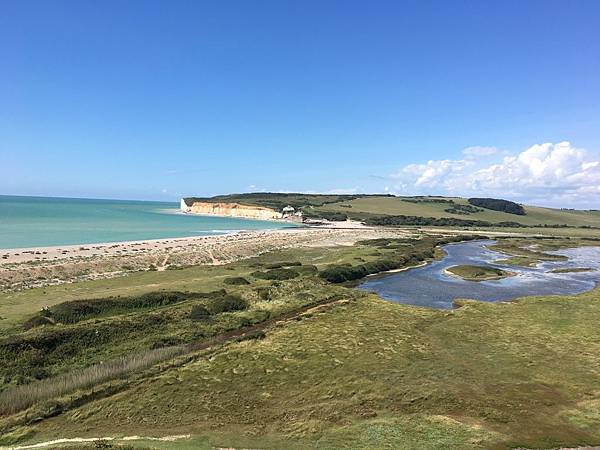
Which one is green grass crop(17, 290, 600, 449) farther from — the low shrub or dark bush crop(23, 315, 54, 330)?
dark bush crop(23, 315, 54, 330)

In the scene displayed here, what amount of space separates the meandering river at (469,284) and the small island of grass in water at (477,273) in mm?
1511

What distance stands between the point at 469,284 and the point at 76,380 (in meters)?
52.5

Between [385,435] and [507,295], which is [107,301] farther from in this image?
[507,295]

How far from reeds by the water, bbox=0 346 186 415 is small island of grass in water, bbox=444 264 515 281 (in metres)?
51.5

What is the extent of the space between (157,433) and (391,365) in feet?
46.6

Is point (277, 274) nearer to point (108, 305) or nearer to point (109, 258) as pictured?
point (108, 305)

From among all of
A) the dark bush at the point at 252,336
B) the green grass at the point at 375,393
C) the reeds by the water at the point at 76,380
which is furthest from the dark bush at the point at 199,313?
the reeds by the water at the point at 76,380

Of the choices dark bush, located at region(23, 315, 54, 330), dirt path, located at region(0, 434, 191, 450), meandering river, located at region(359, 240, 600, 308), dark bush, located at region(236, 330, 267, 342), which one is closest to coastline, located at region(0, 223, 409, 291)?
dark bush, located at region(23, 315, 54, 330)

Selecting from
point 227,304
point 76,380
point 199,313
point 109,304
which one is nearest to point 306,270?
point 227,304

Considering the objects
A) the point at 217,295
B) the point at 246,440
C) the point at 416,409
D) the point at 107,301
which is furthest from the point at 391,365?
the point at 107,301

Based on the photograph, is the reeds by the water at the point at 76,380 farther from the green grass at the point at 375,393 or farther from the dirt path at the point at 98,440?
the dirt path at the point at 98,440

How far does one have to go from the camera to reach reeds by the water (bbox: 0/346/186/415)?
21141 mm

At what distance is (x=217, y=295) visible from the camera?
1706 inches

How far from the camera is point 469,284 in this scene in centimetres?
6156
